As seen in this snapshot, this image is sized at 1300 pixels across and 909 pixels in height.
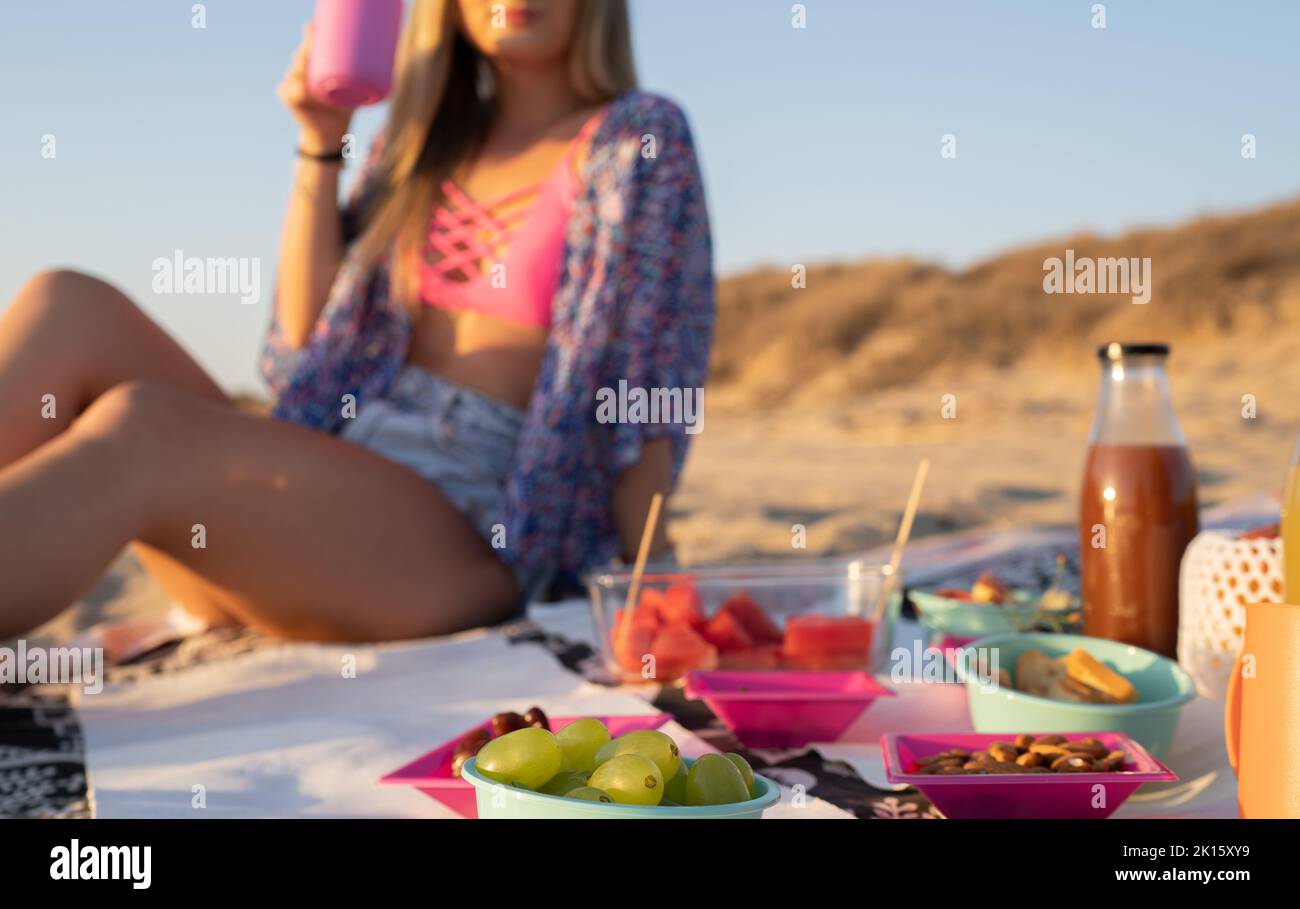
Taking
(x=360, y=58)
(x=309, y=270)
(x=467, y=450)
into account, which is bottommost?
(x=467, y=450)

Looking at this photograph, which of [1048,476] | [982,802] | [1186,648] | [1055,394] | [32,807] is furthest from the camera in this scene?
[1055,394]

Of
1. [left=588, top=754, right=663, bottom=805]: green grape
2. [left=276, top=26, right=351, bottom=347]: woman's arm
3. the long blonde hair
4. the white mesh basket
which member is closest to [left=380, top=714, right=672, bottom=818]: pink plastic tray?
[left=588, top=754, right=663, bottom=805]: green grape

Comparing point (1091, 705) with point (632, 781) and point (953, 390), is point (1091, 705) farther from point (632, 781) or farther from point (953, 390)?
point (953, 390)

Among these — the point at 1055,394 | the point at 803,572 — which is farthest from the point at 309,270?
the point at 1055,394

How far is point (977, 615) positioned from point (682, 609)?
381 mm

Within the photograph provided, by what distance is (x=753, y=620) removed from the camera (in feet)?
4.93

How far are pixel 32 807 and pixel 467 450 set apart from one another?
103 centimetres

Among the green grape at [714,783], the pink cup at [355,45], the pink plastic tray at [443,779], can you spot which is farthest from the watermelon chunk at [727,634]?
the pink cup at [355,45]

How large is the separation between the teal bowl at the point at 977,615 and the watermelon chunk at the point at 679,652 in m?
0.31

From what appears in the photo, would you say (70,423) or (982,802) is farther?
(70,423)

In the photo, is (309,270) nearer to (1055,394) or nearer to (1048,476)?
(1048,476)

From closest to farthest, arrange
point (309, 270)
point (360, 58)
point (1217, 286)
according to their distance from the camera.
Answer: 1. point (360, 58)
2. point (309, 270)
3. point (1217, 286)
